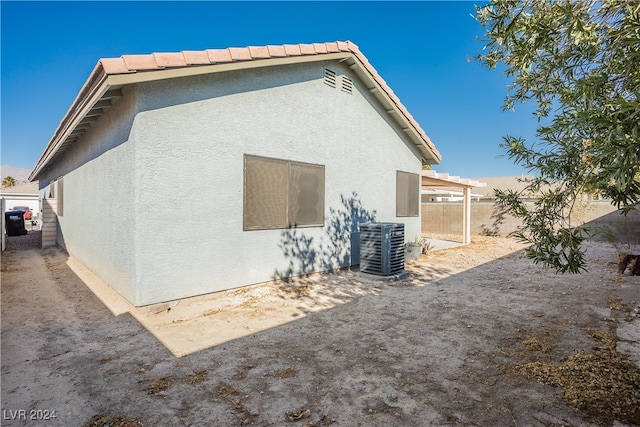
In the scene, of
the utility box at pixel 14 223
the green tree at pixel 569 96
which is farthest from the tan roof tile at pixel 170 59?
the utility box at pixel 14 223

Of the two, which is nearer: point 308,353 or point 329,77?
point 308,353

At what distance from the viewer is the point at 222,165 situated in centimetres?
602

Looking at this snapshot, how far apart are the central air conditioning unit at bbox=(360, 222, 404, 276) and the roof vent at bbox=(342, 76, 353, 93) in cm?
384

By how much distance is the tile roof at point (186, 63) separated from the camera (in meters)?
4.61

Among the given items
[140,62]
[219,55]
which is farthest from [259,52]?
[140,62]

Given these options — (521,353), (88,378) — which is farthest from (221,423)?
(521,353)

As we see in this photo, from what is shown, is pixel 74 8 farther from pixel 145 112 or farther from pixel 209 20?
pixel 145 112

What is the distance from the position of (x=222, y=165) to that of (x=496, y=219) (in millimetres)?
16952

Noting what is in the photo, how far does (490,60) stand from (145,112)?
5248 millimetres

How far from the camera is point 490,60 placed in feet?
13.9

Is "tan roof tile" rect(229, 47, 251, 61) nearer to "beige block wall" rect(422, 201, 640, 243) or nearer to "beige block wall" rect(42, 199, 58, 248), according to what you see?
"beige block wall" rect(42, 199, 58, 248)

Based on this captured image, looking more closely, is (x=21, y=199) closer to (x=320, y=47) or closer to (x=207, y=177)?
(x=207, y=177)

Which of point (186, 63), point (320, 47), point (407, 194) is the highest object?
point (320, 47)

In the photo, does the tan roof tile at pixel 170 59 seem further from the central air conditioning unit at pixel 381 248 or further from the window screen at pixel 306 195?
the central air conditioning unit at pixel 381 248
